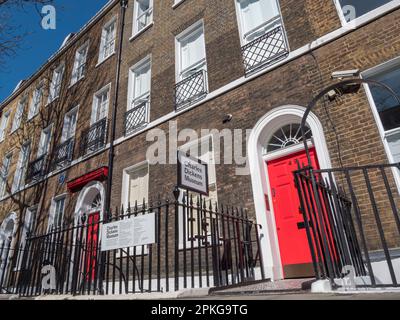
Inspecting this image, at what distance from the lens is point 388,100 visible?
5324 millimetres

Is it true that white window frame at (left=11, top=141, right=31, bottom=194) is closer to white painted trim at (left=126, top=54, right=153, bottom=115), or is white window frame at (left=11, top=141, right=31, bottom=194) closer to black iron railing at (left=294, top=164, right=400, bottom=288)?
white painted trim at (left=126, top=54, right=153, bottom=115)

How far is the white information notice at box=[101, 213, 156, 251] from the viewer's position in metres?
4.47

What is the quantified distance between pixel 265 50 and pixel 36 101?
15.6 meters

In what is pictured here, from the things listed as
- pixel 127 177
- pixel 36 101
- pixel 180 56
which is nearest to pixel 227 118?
pixel 180 56

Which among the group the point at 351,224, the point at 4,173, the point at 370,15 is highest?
the point at 4,173

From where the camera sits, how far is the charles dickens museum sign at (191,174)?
5.06 m

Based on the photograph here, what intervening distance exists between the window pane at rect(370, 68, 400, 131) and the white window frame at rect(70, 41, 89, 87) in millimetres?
12715

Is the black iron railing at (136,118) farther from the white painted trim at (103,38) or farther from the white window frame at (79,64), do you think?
the white window frame at (79,64)

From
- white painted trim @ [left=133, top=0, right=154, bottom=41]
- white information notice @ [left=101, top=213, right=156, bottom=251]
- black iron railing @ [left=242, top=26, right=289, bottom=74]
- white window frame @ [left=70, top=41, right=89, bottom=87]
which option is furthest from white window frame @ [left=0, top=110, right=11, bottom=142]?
black iron railing @ [left=242, top=26, right=289, bottom=74]

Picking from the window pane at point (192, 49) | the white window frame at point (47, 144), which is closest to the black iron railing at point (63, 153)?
the white window frame at point (47, 144)

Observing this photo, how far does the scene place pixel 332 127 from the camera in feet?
18.3

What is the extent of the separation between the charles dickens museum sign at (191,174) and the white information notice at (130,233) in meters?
0.84

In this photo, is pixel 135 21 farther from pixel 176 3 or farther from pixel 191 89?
pixel 191 89
